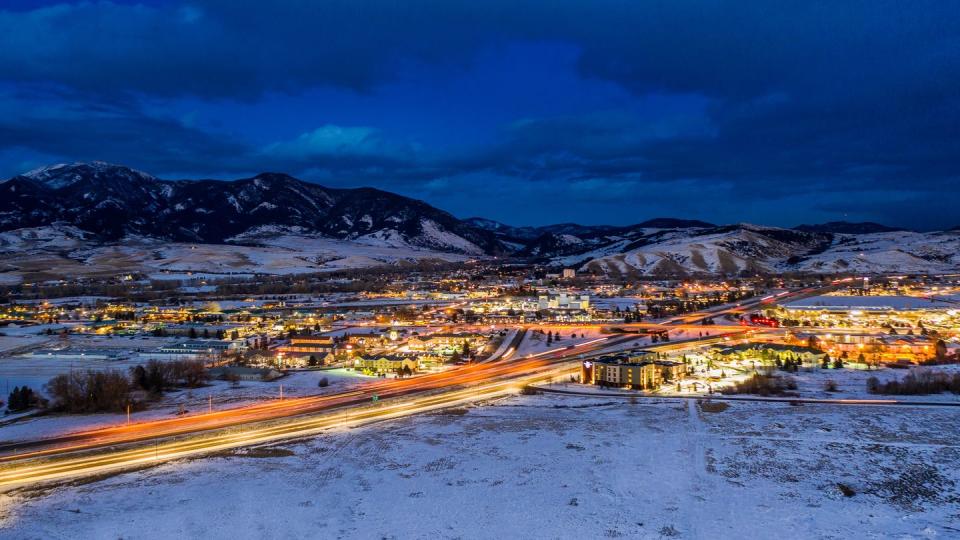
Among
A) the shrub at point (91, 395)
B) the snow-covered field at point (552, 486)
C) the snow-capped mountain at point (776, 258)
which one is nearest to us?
the snow-covered field at point (552, 486)

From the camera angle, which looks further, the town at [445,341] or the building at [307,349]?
the building at [307,349]

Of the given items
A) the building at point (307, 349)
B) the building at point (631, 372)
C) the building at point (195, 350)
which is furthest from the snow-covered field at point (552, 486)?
the building at point (195, 350)

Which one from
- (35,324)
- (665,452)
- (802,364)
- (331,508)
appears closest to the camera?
(331,508)

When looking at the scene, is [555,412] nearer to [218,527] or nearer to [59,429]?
[218,527]

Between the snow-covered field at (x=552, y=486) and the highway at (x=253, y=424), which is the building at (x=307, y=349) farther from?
the snow-covered field at (x=552, y=486)

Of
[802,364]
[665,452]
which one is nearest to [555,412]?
[665,452]

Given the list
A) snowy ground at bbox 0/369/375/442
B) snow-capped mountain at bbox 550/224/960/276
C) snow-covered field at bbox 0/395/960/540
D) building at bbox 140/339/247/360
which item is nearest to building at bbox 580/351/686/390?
snow-covered field at bbox 0/395/960/540

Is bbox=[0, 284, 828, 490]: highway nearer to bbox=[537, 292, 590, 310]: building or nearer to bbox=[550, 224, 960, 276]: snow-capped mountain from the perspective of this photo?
bbox=[537, 292, 590, 310]: building
